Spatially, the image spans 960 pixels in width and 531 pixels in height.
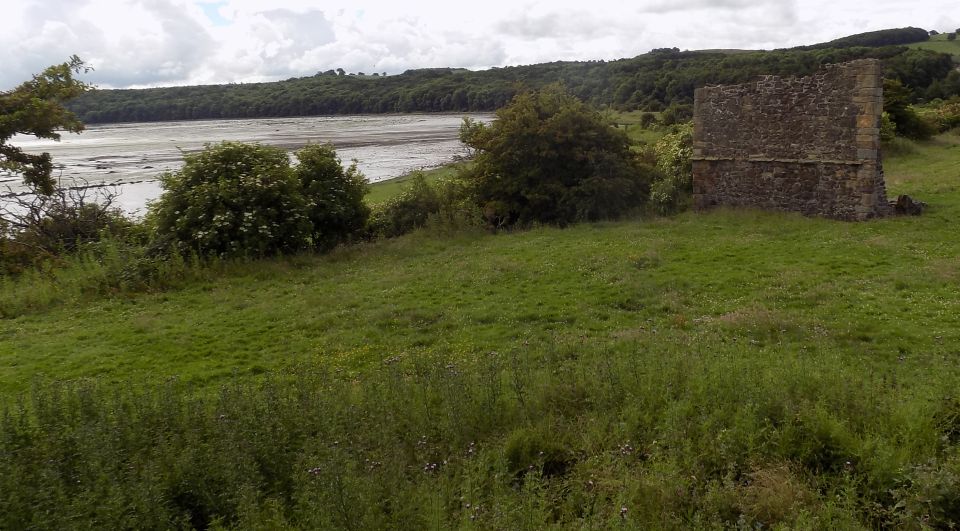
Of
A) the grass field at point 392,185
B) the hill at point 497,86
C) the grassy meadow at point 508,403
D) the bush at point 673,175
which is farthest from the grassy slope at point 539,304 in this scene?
the hill at point 497,86

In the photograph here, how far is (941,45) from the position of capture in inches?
2894

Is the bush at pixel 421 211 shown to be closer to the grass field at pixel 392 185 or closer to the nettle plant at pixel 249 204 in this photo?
the nettle plant at pixel 249 204

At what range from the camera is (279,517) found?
4605mm

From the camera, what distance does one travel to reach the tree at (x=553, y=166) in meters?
20.2

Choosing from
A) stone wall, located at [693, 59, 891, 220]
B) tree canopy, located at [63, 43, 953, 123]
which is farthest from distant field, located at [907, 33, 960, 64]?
stone wall, located at [693, 59, 891, 220]

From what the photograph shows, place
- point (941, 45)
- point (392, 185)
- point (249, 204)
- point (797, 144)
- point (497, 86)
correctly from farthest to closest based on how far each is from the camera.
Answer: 1. point (497, 86)
2. point (941, 45)
3. point (392, 185)
4. point (797, 144)
5. point (249, 204)

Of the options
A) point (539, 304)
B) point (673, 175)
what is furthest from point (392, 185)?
point (539, 304)

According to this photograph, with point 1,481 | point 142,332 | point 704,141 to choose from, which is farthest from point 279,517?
point 704,141

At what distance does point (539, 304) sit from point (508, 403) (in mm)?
4977

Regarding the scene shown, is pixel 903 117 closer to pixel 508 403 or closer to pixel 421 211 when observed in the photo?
pixel 421 211

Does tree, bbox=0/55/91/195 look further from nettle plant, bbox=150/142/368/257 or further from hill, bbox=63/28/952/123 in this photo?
hill, bbox=63/28/952/123

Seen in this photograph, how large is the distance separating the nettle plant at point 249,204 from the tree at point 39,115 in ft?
10.8

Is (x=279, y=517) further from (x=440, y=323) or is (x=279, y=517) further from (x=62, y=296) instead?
(x=62, y=296)

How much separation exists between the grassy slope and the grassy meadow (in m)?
0.06
